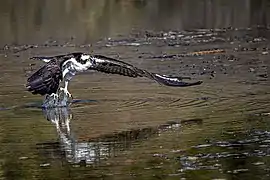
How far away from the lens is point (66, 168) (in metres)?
8.29

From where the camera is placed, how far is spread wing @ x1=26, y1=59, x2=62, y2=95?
1168 cm

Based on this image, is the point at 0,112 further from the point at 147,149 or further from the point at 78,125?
the point at 147,149

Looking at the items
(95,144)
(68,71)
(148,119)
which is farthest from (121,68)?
(95,144)

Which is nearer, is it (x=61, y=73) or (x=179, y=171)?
(x=179, y=171)

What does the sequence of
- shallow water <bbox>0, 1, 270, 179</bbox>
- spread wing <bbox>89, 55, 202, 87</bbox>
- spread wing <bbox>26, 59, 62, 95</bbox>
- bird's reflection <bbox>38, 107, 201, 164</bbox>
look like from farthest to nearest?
spread wing <bbox>89, 55, 202, 87</bbox>, spread wing <bbox>26, 59, 62, 95</bbox>, bird's reflection <bbox>38, 107, 201, 164</bbox>, shallow water <bbox>0, 1, 270, 179</bbox>

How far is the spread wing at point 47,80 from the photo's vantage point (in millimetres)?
11680

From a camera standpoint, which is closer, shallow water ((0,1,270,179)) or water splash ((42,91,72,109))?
shallow water ((0,1,270,179))

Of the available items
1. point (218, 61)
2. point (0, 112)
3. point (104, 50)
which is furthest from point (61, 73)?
point (104, 50)

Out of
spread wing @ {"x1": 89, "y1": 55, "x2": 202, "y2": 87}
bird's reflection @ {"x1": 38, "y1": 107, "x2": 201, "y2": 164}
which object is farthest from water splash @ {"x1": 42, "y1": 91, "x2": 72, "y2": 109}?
bird's reflection @ {"x1": 38, "y1": 107, "x2": 201, "y2": 164}

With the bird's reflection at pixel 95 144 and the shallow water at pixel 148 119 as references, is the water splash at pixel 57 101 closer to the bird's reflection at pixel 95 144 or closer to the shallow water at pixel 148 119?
the shallow water at pixel 148 119

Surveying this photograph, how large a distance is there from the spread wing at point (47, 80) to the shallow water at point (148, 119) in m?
0.27

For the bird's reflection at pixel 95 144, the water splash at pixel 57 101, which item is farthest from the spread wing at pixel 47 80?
the bird's reflection at pixel 95 144

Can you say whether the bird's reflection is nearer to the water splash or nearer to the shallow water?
the shallow water

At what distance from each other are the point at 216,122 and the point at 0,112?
274 cm
